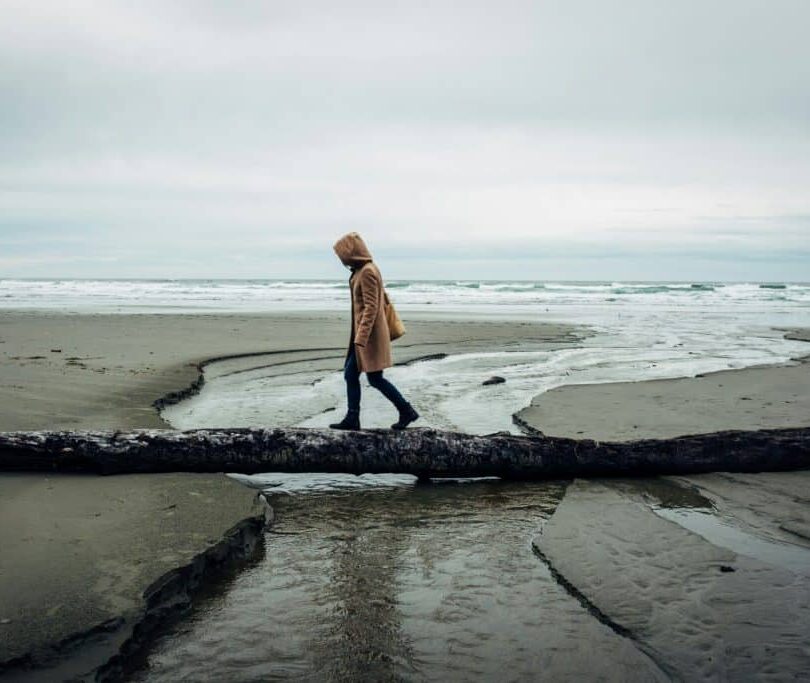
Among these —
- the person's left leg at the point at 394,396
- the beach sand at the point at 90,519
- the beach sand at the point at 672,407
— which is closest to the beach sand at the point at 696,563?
the beach sand at the point at 672,407

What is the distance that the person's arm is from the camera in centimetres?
659

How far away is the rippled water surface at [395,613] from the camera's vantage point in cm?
285

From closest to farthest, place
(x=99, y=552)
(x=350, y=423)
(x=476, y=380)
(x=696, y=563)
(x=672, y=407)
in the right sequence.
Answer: (x=99, y=552), (x=696, y=563), (x=350, y=423), (x=672, y=407), (x=476, y=380)

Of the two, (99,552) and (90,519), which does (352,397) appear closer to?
(90,519)

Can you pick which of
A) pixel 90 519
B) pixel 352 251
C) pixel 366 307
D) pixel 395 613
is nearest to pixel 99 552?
pixel 90 519

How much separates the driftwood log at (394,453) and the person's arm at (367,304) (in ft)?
4.01

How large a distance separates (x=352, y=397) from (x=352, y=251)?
1469mm

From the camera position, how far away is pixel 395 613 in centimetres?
334

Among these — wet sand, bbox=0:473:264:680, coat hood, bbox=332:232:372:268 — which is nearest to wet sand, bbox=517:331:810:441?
coat hood, bbox=332:232:372:268

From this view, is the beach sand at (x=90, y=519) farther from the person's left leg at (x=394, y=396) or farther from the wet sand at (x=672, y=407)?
the wet sand at (x=672, y=407)

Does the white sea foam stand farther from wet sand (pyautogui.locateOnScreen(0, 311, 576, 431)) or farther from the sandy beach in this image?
wet sand (pyautogui.locateOnScreen(0, 311, 576, 431))

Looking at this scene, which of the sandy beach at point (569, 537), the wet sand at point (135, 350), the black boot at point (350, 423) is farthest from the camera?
the wet sand at point (135, 350)

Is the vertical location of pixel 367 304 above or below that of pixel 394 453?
above

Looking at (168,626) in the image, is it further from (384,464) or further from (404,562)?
(384,464)
